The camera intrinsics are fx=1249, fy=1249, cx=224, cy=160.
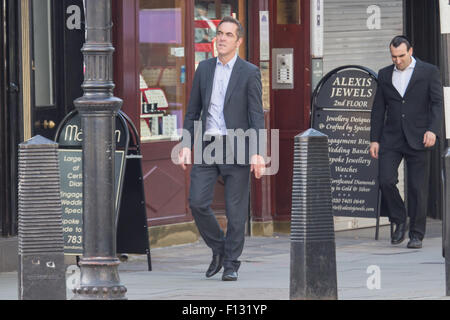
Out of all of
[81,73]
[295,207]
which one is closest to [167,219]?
[81,73]

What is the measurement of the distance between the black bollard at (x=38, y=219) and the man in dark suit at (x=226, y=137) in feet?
6.89

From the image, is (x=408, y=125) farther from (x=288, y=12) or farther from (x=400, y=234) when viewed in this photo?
(x=288, y=12)

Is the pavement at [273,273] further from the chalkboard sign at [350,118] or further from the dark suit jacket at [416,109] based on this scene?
the dark suit jacket at [416,109]

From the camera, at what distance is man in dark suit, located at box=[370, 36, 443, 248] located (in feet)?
38.2

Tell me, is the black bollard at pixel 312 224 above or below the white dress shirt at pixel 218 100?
below

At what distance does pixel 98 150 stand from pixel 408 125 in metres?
4.92

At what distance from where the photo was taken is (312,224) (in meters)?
7.71

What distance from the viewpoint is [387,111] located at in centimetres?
1191

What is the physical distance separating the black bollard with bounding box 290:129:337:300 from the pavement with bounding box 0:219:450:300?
585 millimetres

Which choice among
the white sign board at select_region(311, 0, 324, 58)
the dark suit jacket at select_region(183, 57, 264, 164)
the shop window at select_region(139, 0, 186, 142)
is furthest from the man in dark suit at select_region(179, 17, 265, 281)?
the white sign board at select_region(311, 0, 324, 58)

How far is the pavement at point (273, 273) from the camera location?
338 inches

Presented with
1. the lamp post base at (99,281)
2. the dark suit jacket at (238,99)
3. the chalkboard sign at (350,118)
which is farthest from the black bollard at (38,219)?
the chalkboard sign at (350,118)

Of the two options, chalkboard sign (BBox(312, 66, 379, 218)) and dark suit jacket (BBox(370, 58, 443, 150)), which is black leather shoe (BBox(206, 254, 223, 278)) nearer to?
dark suit jacket (BBox(370, 58, 443, 150))

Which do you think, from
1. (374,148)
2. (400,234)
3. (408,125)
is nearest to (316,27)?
(374,148)
